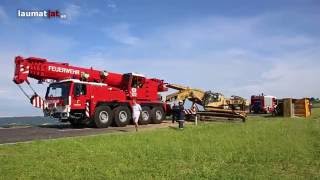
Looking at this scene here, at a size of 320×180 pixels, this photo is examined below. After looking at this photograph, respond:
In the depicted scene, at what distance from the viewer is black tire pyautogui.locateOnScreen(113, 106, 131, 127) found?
2856 centimetres

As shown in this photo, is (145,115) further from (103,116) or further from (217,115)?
(217,115)

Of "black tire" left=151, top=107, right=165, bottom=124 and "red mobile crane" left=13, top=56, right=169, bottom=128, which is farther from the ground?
"red mobile crane" left=13, top=56, right=169, bottom=128

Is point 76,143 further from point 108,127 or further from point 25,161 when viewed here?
point 108,127

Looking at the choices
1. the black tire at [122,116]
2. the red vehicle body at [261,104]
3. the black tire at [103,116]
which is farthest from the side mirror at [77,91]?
the red vehicle body at [261,104]

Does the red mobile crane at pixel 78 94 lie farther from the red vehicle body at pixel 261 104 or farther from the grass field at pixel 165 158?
the red vehicle body at pixel 261 104

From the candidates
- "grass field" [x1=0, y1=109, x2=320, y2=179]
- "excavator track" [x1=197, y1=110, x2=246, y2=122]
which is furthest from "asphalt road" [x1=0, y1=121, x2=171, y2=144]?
"excavator track" [x1=197, y1=110, x2=246, y2=122]

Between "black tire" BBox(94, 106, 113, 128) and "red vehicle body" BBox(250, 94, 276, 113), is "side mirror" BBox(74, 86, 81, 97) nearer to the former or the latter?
"black tire" BBox(94, 106, 113, 128)

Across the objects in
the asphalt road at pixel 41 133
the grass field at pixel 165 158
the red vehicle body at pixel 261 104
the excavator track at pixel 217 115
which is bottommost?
the grass field at pixel 165 158

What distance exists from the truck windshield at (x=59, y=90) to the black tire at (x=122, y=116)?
128 inches

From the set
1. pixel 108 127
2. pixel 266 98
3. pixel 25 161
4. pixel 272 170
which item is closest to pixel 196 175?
pixel 272 170

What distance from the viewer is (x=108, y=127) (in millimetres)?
28031

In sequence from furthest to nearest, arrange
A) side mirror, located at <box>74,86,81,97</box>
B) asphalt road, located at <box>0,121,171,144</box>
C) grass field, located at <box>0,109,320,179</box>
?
side mirror, located at <box>74,86,81,97</box>, asphalt road, located at <box>0,121,171,144</box>, grass field, located at <box>0,109,320,179</box>

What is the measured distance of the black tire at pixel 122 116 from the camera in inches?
1125

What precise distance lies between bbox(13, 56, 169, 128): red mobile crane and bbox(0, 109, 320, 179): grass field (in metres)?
8.02
